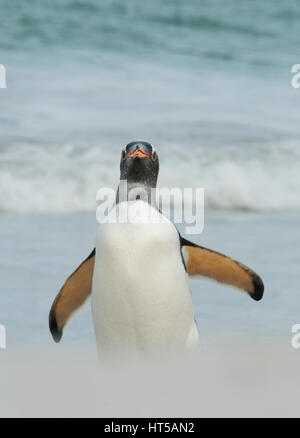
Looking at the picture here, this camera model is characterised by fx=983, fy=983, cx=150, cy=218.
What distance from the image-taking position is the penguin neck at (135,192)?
3.46 meters

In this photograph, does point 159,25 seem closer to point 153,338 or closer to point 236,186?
point 236,186

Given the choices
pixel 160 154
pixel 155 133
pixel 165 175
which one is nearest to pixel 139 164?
pixel 165 175

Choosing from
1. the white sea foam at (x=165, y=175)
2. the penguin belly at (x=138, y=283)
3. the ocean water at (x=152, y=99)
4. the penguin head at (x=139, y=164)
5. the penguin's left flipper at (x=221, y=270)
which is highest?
the ocean water at (x=152, y=99)

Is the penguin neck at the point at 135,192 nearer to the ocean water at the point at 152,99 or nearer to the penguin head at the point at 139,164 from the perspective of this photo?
the penguin head at the point at 139,164

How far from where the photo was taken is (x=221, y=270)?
12.2ft

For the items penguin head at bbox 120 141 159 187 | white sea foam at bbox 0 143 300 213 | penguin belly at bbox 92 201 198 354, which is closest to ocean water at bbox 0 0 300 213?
white sea foam at bbox 0 143 300 213

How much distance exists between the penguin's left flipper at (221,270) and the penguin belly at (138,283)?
21cm

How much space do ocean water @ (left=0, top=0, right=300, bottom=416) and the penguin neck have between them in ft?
1.99

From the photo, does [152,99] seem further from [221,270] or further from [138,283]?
[138,283]

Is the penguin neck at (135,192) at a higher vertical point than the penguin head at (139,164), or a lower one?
lower

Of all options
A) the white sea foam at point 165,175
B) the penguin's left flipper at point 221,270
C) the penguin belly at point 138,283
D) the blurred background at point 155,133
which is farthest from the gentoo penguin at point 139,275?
the white sea foam at point 165,175

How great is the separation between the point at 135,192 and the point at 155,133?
553 cm

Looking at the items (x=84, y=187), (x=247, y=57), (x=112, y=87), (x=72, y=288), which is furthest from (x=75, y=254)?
(x=247, y=57)

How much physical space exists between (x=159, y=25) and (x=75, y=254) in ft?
26.3
